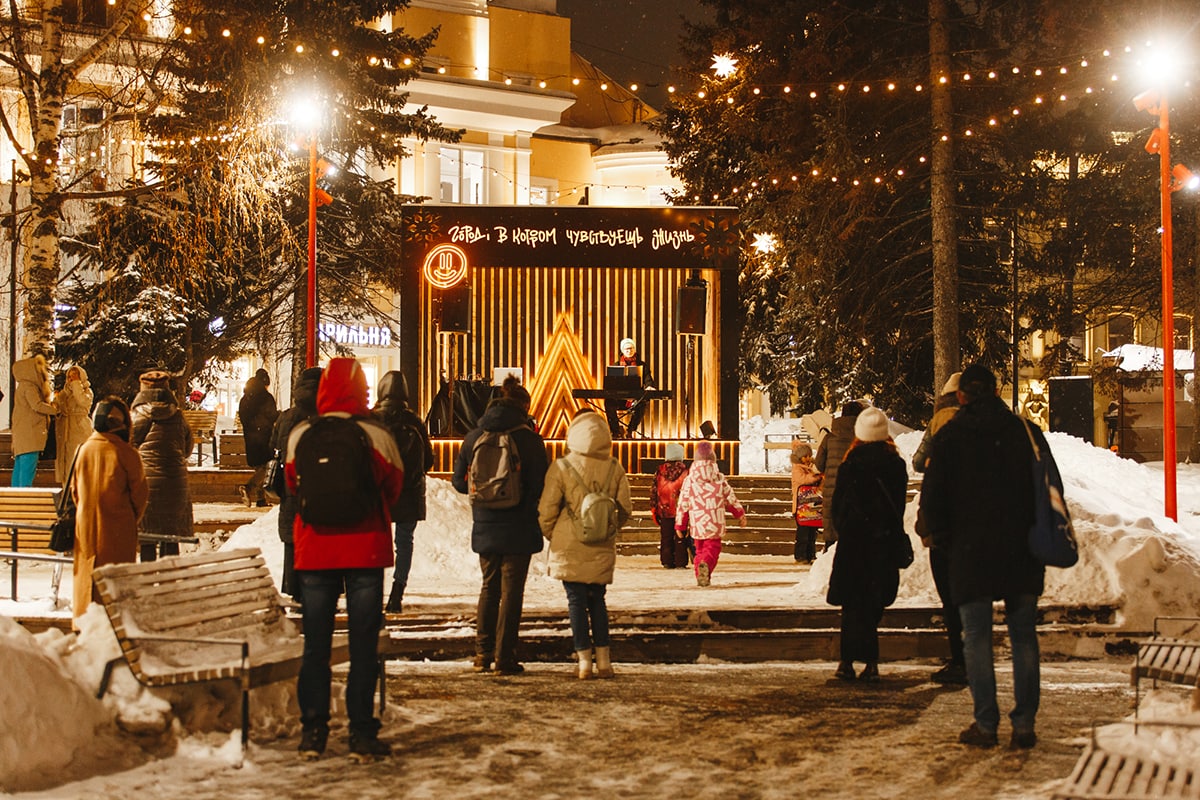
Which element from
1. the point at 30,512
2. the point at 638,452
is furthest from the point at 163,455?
the point at 638,452

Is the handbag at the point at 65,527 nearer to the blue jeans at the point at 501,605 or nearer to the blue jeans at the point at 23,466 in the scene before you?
the blue jeans at the point at 501,605

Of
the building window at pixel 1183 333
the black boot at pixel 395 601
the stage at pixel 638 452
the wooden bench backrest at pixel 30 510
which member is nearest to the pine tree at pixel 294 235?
the stage at pixel 638 452

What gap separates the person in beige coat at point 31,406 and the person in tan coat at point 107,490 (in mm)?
7281

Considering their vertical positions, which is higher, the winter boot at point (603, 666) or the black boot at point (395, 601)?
the black boot at point (395, 601)

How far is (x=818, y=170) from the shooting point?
2766cm

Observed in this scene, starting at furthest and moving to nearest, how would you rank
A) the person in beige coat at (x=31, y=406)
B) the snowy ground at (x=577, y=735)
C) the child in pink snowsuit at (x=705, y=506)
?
the person in beige coat at (x=31, y=406), the child in pink snowsuit at (x=705, y=506), the snowy ground at (x=577, y=735)

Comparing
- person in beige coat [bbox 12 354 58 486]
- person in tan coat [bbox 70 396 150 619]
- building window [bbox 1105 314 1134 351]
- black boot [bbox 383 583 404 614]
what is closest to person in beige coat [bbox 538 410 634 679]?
black boot [bbox 383 583 404 614]

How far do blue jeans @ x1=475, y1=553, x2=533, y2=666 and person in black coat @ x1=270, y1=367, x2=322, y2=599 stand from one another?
3.97 feet

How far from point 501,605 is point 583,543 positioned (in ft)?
2.16

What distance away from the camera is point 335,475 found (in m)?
6.42

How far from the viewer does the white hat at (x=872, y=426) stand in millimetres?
8969

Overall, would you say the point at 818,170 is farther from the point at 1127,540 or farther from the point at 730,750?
the point at 730,750

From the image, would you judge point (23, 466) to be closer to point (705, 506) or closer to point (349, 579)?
point (705, 506)

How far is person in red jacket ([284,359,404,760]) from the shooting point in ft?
21.3
